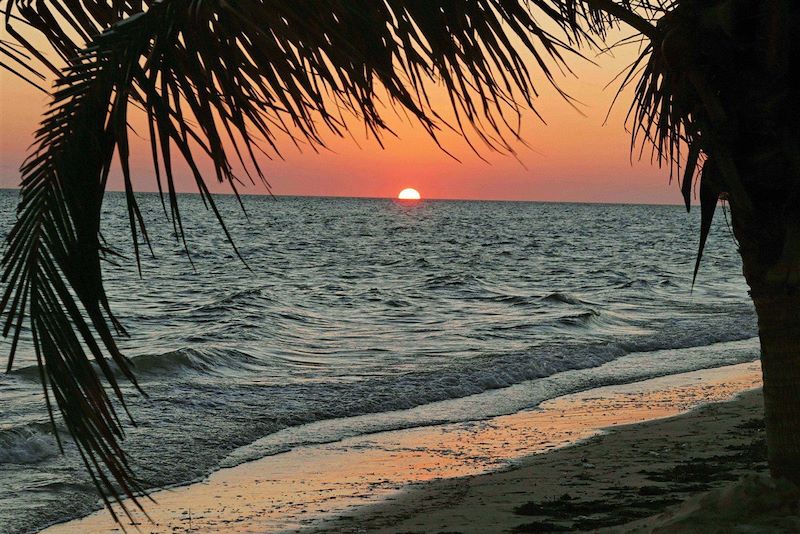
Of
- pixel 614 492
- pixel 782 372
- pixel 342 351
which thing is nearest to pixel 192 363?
pixel 342 351

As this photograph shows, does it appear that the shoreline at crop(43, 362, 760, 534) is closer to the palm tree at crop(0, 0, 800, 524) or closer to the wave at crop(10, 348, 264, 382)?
the palm tree at crop(0, 0, 800, 524)

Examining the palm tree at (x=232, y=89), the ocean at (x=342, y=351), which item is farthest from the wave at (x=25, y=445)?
the palm tree at (x=232, y=89)

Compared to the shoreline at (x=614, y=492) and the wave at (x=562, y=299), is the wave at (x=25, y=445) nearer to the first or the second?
the shoreline at (x=614, y=492)

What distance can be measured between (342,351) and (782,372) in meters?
11.1

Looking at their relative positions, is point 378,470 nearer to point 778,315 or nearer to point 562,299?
point 778,315

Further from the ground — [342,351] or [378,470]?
[378,470]

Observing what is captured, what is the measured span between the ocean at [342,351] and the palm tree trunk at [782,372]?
196cm

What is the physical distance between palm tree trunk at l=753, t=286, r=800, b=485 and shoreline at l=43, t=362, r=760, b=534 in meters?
2.10

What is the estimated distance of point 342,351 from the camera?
45.9ft

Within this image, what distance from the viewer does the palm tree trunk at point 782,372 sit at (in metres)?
3.07

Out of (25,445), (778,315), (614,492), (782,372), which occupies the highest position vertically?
(778,315)

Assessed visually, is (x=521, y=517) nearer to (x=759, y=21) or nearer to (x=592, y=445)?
(x=592, y=445)

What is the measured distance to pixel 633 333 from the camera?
1673 centimetres

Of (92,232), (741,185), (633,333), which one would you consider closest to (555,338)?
(633,333)
